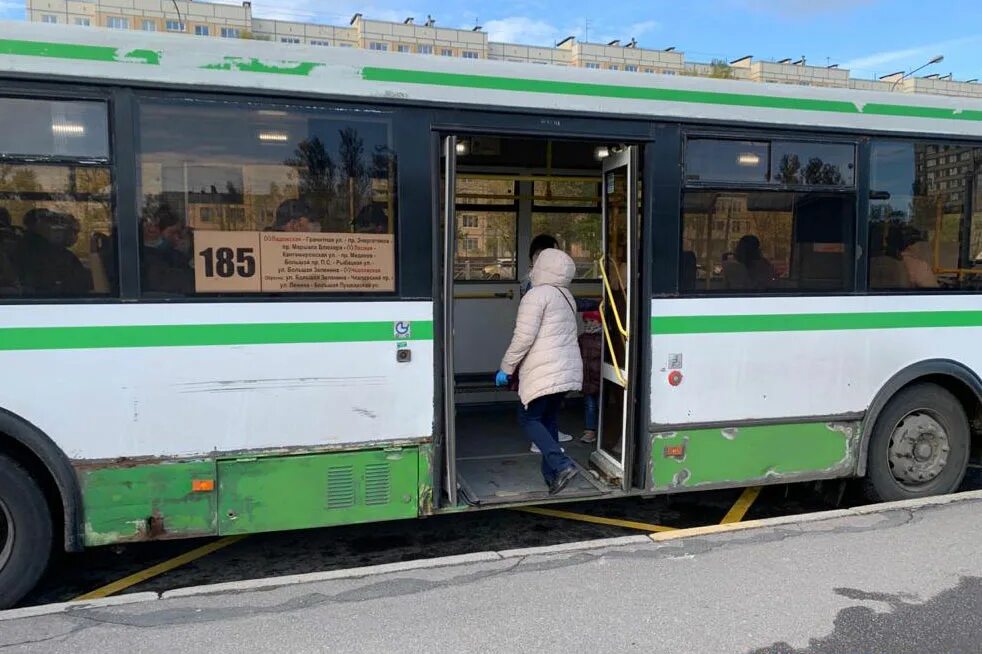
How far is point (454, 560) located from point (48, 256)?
2.72 metres

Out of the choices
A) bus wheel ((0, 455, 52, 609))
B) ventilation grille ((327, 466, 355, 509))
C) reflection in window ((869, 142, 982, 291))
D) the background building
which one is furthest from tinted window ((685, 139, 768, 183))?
the background building

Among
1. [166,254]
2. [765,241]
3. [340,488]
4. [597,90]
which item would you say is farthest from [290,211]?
[765,241]

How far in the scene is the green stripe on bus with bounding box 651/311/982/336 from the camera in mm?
5004

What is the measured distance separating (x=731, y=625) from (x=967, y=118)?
417 centimetres

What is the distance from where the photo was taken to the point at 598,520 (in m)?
5.69

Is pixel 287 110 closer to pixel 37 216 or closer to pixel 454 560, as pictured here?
pixel 37 216

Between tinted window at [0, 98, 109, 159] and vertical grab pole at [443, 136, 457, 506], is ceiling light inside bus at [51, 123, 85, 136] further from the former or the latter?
vertical grab pole at [443, 136, 457, 506]

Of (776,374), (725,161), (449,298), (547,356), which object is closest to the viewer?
(449,298)

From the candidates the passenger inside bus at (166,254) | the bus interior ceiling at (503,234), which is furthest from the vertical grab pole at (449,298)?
the bus interior ceiling at (503,234)

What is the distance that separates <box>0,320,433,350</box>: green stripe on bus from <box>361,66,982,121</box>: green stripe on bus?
1432mm

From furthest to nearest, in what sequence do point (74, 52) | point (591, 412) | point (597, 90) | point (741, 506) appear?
point (591, 412)
point (741, 506)
point (597, 90)
point (74, 52)

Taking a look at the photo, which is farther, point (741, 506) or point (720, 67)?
point (720, 67)

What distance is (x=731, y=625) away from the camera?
374 centimetres

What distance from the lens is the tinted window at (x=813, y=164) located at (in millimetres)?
5109
